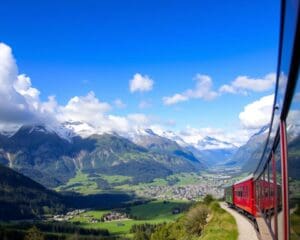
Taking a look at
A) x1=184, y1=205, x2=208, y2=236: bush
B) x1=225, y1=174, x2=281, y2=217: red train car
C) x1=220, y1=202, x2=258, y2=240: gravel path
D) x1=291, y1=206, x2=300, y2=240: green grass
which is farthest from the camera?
x1=184, y1=205, x2=208, y2=236: bush

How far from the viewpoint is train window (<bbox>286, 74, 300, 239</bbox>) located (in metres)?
6.38

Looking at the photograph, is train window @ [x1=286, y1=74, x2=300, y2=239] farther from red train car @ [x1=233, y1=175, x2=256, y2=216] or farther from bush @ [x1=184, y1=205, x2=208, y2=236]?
bush @ [x1=184, y1=205, x2=208, y2=236]

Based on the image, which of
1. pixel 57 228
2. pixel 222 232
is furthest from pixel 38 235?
pixel 57 228

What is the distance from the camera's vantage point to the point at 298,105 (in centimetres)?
578

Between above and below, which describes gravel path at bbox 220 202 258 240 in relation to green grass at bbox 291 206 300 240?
below

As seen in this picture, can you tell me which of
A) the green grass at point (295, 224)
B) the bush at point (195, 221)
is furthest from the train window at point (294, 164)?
the bush at point (195, 221)

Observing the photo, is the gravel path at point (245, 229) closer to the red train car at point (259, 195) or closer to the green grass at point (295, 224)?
the red train car at point (259, 195)

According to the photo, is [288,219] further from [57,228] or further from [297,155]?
[57,228]

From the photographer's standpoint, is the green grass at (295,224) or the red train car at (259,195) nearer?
the green grass at (295,224)

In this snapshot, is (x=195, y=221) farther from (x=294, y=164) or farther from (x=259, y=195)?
(x=294, y=164)

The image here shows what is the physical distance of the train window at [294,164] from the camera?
638 cm

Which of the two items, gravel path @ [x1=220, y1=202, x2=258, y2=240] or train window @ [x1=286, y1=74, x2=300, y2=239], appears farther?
gravel path @ [x1=220, y1=202, x2=258, y2=240]

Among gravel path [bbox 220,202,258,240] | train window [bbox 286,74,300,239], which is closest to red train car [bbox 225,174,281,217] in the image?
gravel path [bbox 220,202,258,240]

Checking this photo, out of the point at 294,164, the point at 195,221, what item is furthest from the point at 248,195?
the point at 294,164
